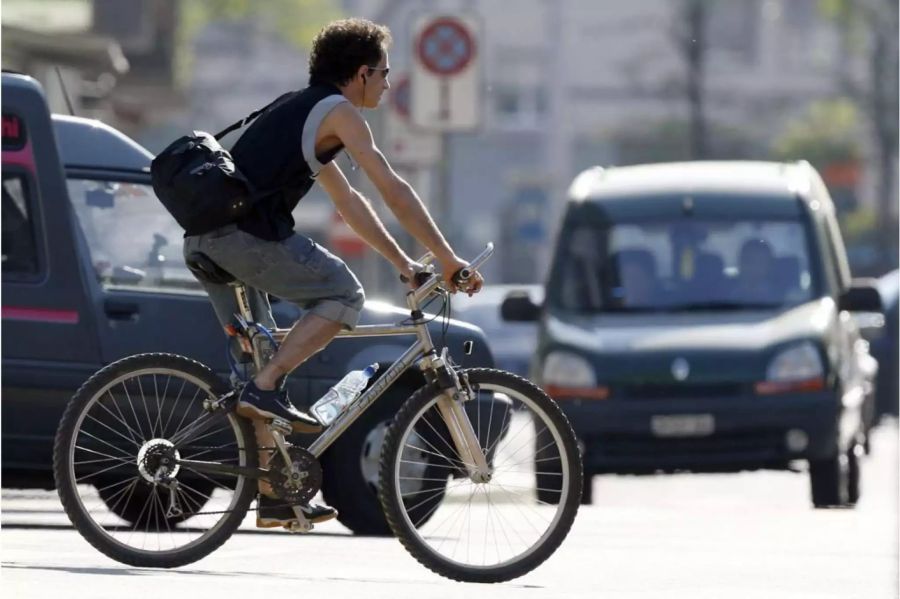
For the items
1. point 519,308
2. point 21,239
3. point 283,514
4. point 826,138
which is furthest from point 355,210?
point 826,138

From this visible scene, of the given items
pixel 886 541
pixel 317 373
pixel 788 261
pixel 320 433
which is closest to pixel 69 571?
pixel 320 433

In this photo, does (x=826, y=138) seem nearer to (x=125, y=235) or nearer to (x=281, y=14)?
(x=281, y=14)

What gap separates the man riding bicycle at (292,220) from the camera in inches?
289

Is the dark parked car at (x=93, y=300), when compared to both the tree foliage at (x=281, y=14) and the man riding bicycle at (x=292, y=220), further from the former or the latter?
the tree foliage at (x=281, y=14)

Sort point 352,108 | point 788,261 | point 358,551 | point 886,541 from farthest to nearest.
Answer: point 788,261
point 886,541
point 358,551
point 352,108

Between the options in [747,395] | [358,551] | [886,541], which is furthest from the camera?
[747,395]

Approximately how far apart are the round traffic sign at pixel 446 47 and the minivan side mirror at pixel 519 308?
3.58 m

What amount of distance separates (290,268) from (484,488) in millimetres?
925

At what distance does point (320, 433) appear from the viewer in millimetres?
7684

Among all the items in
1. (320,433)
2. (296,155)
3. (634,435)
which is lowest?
(634,435)

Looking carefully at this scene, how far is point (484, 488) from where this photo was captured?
25.2 feet

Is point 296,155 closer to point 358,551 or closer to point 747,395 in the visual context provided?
point 358,551

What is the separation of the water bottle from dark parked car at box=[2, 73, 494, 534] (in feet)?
7.45

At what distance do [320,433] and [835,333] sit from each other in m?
6.52
